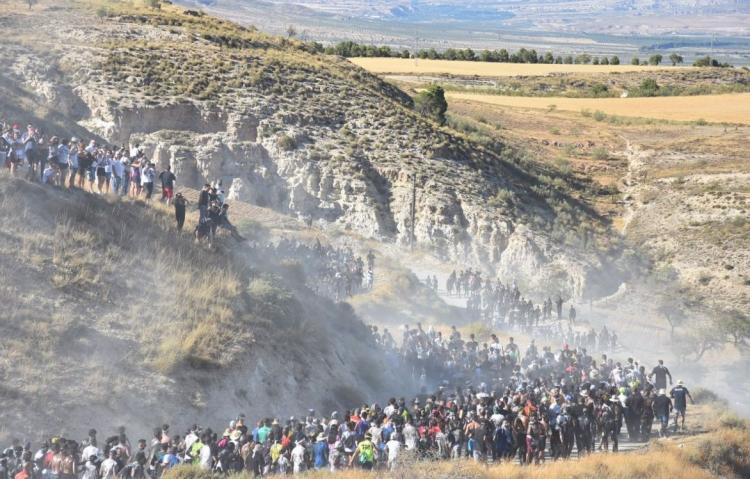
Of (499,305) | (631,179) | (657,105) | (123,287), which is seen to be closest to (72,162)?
(123,287)

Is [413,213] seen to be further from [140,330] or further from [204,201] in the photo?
[140,330]

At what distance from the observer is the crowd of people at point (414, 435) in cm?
1745


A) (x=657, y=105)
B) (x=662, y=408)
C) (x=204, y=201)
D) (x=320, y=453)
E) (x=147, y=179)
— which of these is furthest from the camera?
(x=657, y=105)

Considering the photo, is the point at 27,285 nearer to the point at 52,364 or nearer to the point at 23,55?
the point at 52,364

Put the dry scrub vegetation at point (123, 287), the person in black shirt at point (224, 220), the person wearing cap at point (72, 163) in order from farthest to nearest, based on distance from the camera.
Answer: the person in black shirt at point (224, 220) → the person wearing cap at point (72, 163) → the dry scrub vegetation at point (123, 287)

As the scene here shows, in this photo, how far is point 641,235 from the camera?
6156cm

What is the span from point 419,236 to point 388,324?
14975 millimetres

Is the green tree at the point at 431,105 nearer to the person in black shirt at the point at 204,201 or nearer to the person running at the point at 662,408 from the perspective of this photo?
the person in black shirt at the point at 204,201

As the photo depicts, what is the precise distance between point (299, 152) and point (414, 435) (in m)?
34.9

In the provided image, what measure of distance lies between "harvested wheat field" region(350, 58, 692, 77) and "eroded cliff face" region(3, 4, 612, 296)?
2021 inches

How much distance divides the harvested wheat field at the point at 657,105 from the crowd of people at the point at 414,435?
68975 millimetres

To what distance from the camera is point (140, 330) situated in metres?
23.2

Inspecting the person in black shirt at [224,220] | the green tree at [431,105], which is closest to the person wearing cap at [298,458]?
the person in black shirt at [224,220]

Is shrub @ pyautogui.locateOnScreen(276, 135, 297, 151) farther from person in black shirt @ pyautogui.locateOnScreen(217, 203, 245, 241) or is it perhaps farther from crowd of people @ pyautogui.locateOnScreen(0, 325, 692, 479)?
crowd of people @ pyautogui.locateOnScreen(0, 325, 692, 479)
